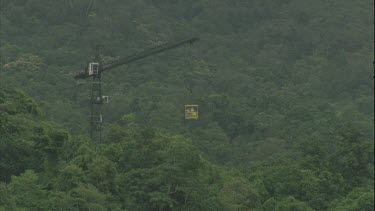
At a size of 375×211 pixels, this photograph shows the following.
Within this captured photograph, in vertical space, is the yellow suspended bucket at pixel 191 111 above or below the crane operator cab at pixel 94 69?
below

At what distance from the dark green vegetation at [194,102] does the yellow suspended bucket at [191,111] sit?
0.95 m

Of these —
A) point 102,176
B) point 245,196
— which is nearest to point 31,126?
point 102,176

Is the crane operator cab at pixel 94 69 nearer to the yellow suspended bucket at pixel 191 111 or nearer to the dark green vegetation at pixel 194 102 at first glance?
the dark green vegetation at pixel 194 102

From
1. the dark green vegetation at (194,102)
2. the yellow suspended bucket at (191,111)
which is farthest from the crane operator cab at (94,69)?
the yellow suspended bucket at (191,111)

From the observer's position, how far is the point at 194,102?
252ft

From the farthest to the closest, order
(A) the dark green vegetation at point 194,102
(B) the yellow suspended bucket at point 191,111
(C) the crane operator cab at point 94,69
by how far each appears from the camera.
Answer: (B) the yellow suspended bucket at point 191,111 → (C) the crane operator cab at point 94,69 → (A) the dark green vegetation at point 194,102

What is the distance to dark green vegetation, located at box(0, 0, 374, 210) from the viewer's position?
131ft

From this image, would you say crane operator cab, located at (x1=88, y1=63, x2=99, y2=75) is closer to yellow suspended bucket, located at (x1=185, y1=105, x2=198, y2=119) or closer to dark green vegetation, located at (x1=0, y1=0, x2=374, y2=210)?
dark green vegetation, located at (x1=0, y1=0, x2=374, y2=210)

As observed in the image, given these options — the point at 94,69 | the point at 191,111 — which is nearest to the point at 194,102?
the point at 191,111

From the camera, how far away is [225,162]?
65.7 meters

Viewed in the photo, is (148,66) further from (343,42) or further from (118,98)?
(343,42)

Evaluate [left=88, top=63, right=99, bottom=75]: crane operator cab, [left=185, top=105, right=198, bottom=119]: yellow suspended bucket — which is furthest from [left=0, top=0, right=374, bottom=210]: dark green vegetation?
[left=88, top=63, right=99, bottom=75]: crane operator cab

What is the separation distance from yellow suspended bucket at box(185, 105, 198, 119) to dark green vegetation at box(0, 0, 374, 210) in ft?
3.12

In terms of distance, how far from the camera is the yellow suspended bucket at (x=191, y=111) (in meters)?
70.6
